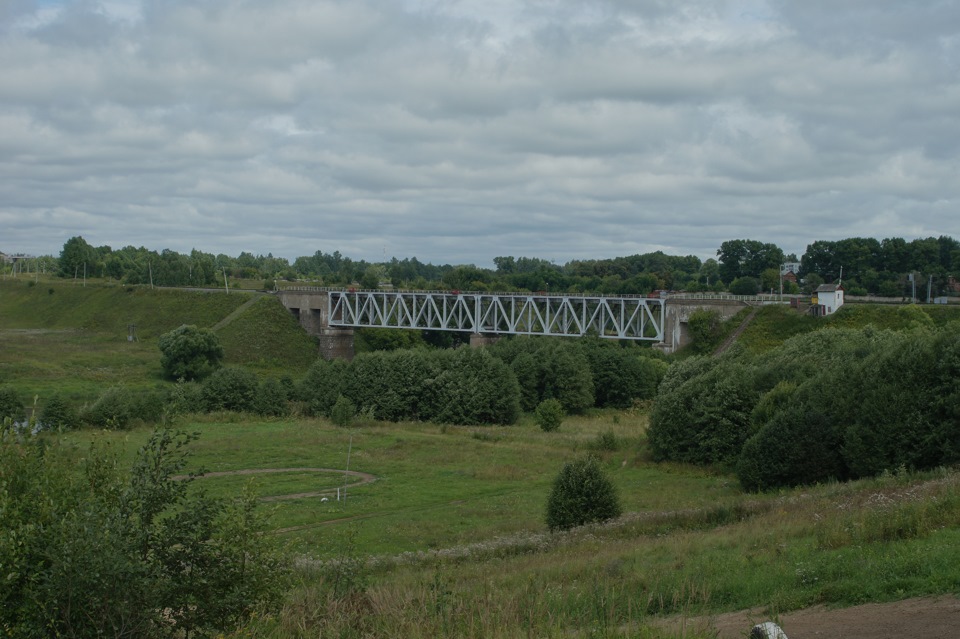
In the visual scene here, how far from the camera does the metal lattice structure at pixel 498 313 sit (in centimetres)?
8756

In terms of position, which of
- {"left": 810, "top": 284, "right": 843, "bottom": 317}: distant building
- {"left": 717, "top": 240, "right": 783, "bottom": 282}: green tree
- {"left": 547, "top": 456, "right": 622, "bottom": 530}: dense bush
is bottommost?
{"left": 547, "top": 456, "right": 622, "bottom": 530}: dense bush

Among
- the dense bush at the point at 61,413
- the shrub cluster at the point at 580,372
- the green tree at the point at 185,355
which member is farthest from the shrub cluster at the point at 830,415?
the green tree at the point at 185,355

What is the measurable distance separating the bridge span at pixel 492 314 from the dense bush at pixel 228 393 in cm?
3128

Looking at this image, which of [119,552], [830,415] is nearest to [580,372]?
[830,415]

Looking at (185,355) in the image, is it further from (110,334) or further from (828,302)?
(828,302)

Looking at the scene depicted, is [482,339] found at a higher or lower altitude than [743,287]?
lower

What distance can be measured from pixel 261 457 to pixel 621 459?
18975 mm

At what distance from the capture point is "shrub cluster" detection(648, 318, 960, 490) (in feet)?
98.0

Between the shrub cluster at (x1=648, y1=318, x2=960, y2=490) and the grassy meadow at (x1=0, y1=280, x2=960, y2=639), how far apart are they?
7.01ft

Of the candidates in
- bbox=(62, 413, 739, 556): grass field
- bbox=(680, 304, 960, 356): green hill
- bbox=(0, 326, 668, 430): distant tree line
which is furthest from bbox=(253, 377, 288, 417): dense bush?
bbox=(680, 304, 960, 356): green hill

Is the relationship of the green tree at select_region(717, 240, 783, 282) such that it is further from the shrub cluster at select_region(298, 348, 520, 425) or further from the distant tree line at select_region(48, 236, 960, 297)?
the shrub cluster at select_region(298, 348, 520, 425)

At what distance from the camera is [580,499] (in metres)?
26.7

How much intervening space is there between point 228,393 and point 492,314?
41.4m

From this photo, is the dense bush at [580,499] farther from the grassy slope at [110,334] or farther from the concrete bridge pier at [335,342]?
the concrete bridge pier at [335,342]
